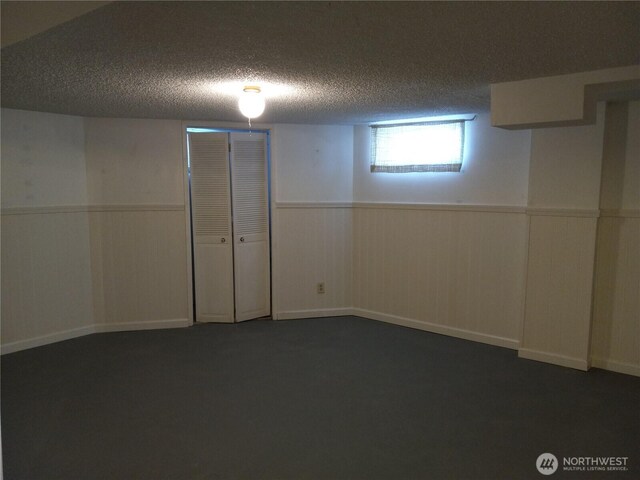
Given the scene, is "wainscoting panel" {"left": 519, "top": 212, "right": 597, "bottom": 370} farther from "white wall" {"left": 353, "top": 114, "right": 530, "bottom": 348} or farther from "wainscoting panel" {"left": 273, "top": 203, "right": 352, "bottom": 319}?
"wainscoting panel" {"left": 273, "top": 203, "right": 352, "bottom": 319}

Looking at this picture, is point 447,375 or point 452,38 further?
point 447,375

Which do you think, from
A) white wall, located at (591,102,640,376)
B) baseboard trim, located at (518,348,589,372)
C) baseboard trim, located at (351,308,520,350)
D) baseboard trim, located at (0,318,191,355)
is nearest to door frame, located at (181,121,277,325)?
baseboard trim, located at (0,318,191,355)

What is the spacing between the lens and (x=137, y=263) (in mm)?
4691

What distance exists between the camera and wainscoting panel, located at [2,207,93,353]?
408 centimetres

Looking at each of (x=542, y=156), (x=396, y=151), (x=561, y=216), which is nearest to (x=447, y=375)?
(x=561, y=216)

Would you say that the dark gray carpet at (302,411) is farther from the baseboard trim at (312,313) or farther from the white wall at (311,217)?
the white wall at (311,217)

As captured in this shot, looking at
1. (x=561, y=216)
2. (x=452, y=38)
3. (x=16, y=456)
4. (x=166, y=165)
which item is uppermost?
(x=452, y=38)

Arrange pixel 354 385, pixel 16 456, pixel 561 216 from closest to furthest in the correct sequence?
pixel 16 456
pixel 354 385
pixel 561 216

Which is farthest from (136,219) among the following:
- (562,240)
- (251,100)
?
(562,240)

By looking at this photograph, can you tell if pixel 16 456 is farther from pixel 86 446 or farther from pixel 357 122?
pixel 357 122

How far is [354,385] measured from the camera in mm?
3455

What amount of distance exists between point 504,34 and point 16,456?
3.24 metres

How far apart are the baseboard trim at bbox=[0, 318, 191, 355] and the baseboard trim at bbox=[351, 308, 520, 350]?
1.91 m

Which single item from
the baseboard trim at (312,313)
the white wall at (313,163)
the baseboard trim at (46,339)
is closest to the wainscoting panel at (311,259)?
the baseboard trim at (312,313)
